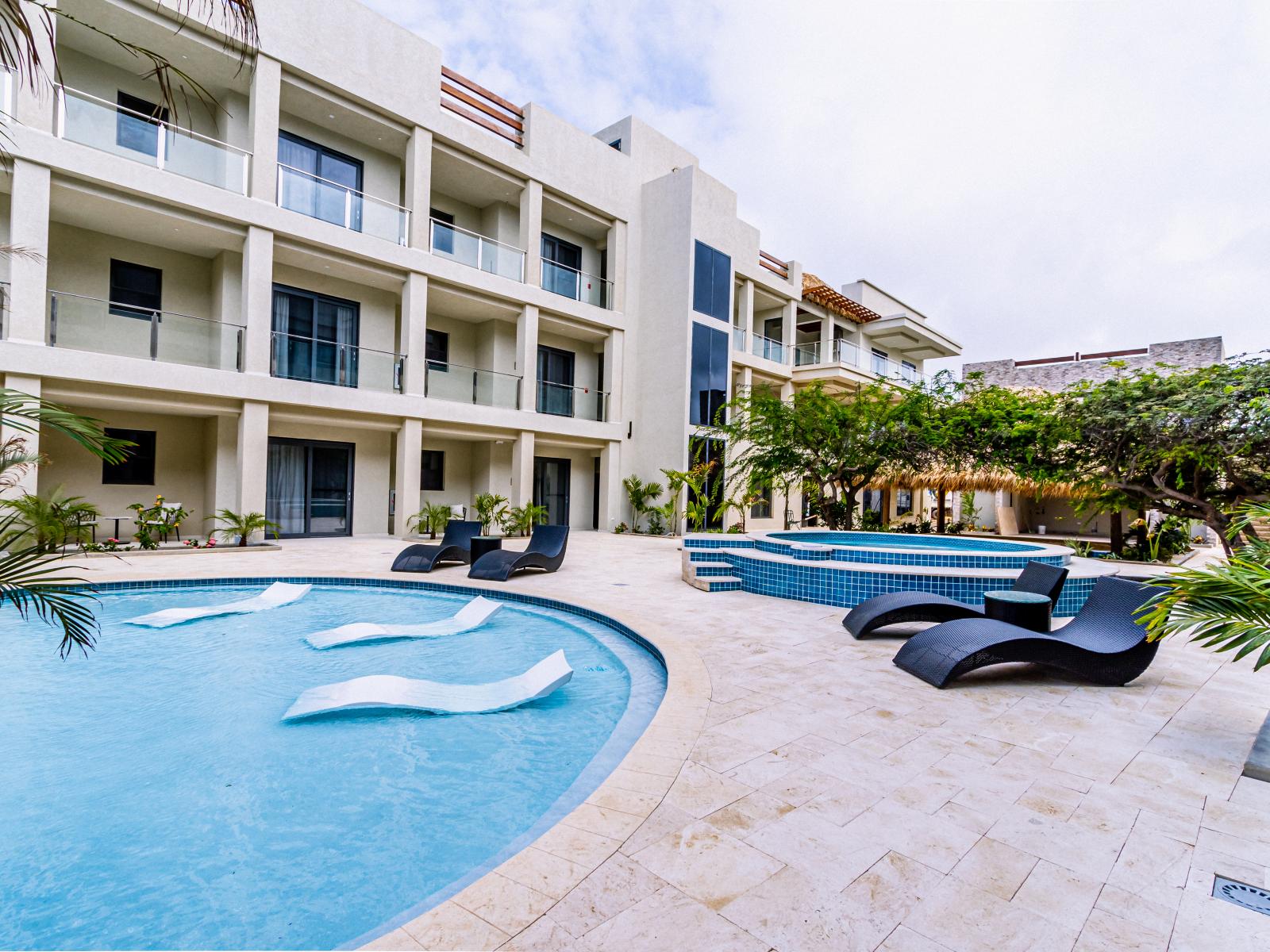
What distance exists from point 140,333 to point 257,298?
2.10 metres

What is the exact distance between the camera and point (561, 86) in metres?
24.1

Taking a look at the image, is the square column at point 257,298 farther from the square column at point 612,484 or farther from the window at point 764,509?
the window at point 764,509

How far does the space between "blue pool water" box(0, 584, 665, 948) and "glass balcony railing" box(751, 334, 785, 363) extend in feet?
60.3

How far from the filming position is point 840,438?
1509cm

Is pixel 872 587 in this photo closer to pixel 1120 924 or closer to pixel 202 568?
pixel 1120 924

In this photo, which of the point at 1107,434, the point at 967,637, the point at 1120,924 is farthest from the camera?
the point at 1107,434

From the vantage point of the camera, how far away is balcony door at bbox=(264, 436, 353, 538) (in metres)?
14.5

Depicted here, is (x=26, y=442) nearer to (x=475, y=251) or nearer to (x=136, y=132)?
(x=136, y=132)

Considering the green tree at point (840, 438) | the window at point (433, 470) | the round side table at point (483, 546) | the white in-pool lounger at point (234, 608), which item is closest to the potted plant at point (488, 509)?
the window at point (433, 470)

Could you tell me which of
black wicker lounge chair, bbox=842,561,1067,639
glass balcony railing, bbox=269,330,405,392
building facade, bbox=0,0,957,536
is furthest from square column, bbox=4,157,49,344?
black wicker lounge chair, bbox=842,561,1067,639

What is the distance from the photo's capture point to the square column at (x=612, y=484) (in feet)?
64.4

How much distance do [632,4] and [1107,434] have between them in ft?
44.7

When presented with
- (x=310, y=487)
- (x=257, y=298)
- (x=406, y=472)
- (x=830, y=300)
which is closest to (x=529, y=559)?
(x=406, y=472)

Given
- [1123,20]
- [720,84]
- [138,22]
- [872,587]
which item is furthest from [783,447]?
[138,22]
